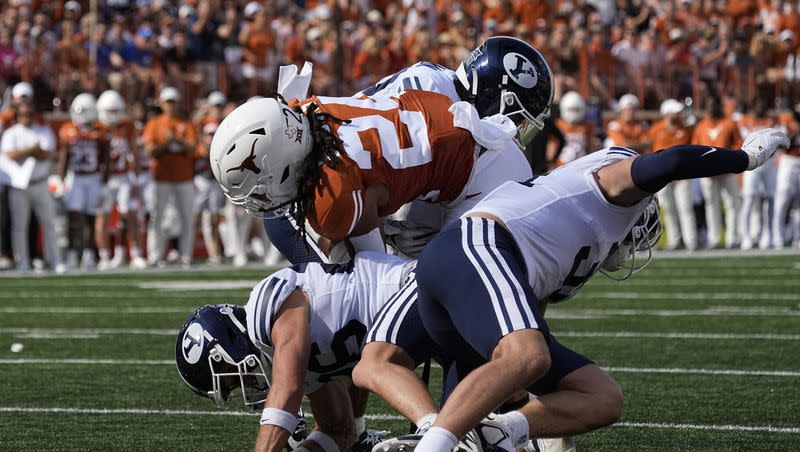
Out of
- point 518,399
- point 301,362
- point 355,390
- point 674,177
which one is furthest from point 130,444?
point 674,177

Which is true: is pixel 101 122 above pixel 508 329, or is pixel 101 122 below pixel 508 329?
below

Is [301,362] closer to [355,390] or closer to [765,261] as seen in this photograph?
[355,390]

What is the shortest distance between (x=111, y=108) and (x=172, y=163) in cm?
92

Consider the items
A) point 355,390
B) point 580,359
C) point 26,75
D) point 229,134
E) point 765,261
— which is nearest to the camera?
point 580,359

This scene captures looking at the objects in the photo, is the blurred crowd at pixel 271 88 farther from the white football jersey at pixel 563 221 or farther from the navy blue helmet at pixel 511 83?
the white football jersey at pixel 563 221

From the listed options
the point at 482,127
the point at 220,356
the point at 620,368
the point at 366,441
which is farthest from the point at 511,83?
the point at 620,368

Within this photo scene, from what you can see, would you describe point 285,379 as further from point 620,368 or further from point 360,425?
point 620,368

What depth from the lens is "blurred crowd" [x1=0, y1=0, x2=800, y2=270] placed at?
1414cm

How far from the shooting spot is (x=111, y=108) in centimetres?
1434

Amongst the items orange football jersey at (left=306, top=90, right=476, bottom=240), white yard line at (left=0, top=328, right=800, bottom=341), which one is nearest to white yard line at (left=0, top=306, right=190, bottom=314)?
white yard line at (left=0, top=328, right=800, bottom=341)

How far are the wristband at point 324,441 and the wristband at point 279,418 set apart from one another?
0.48 meters

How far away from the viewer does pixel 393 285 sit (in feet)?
14.0

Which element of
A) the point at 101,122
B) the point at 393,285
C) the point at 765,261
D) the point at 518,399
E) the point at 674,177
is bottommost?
the point at 765,261

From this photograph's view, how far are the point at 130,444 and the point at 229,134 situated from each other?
4.49 ft
